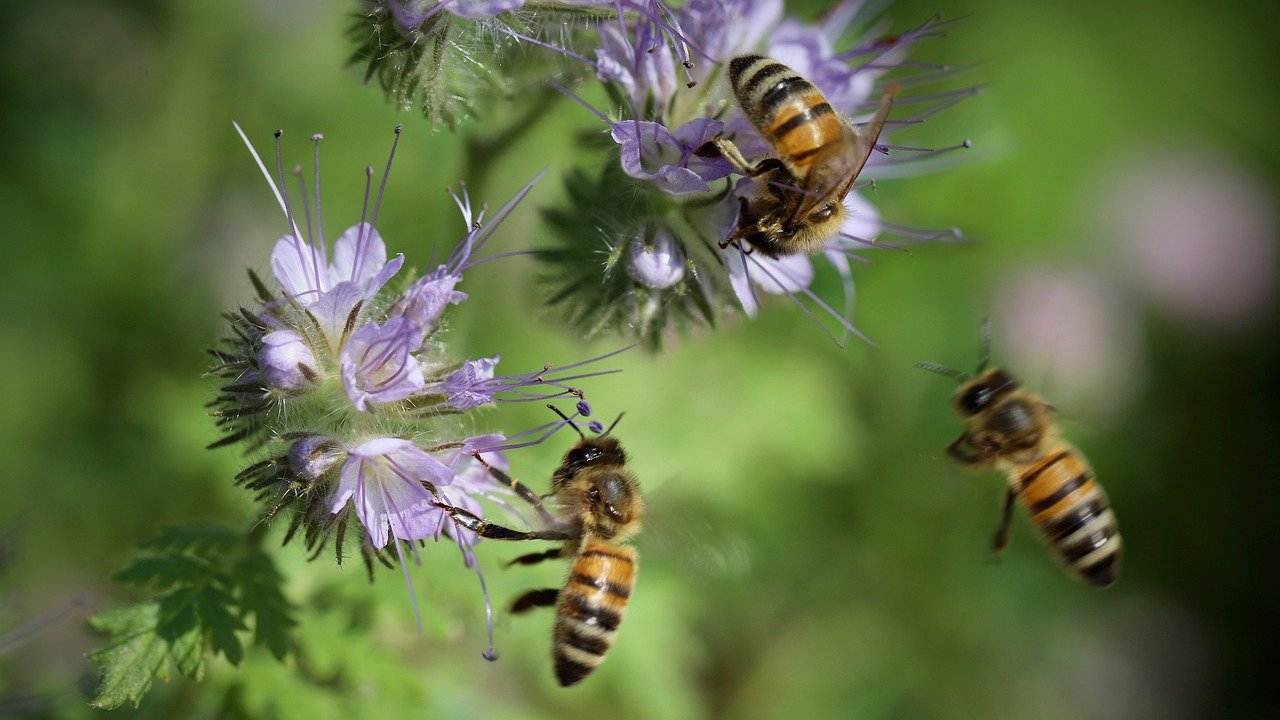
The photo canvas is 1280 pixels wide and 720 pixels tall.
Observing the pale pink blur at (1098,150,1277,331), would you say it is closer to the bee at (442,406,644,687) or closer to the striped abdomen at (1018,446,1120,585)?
the striped abdomen at (1018,446,1120,585)

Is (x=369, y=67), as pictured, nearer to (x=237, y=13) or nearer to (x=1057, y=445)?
(x=1057, y=445)

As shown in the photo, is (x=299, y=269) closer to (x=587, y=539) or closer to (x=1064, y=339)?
(x=587, y=539)

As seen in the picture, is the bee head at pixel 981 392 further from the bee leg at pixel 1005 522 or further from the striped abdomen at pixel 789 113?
the striped abdomen at pixel 789 113

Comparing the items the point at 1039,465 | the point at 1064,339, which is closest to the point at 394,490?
the point at 1039,465

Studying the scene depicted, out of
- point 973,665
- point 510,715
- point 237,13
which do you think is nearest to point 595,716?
point 510,715

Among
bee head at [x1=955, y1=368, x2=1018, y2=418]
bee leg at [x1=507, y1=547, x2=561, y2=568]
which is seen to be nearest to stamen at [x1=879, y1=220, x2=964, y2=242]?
bee head at [x1=955, y1=368, x2=1018, y2=418]

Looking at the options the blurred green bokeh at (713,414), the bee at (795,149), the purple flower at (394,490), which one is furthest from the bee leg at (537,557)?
the bee at (795,149)
